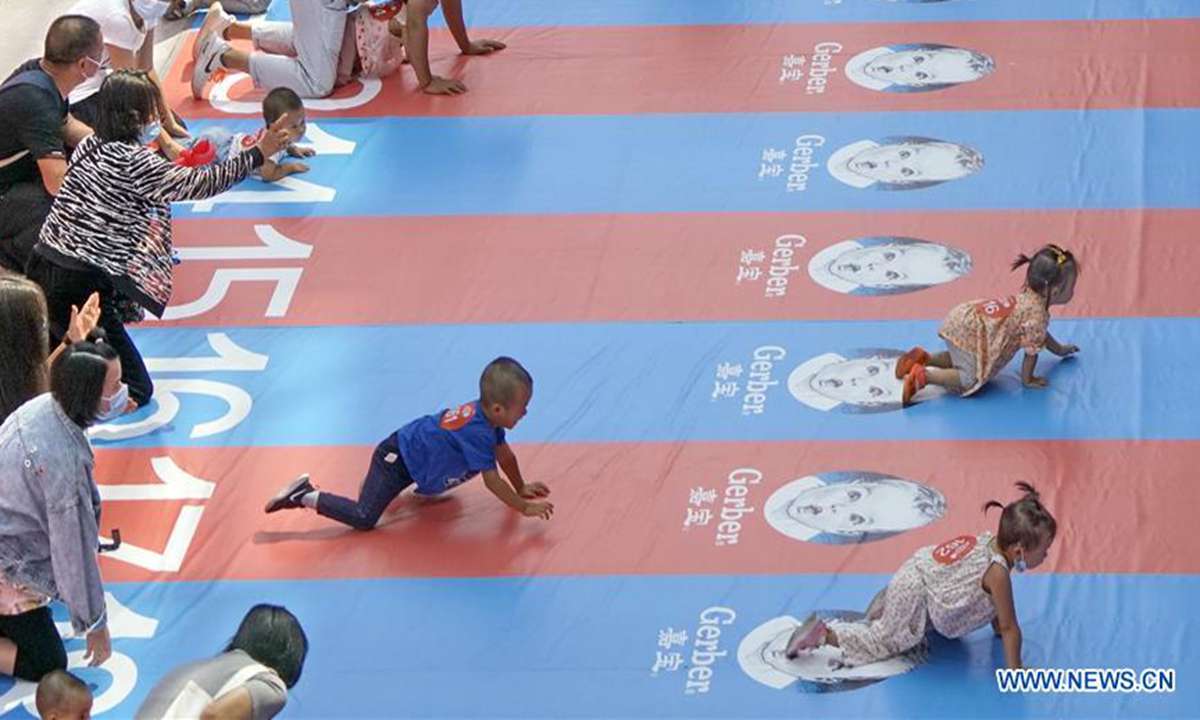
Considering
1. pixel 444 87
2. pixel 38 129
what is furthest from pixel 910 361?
pixel 38 129

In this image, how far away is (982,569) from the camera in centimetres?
682

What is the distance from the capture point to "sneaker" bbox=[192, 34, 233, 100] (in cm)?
1080

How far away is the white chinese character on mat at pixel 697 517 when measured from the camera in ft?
25.2

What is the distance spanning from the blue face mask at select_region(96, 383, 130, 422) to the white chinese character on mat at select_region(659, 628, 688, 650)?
6.58 feet

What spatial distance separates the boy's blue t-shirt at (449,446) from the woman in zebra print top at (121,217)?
1287mm

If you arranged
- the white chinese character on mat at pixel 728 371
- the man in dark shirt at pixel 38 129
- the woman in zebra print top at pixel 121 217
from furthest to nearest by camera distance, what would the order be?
the man in dark shirt at pixel 38 129 → the white chinese character on mat at pixel 728 371 → the woman in zebra print top at pixel 121 217

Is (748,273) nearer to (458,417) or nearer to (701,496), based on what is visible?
(701,496)

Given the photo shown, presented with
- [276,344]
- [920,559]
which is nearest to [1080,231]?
[920,559]

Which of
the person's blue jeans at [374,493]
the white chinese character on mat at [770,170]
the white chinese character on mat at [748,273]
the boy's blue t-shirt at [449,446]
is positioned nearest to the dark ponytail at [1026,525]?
the boy's blue t-shirt at [449,446]

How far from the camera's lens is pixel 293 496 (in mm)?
7801

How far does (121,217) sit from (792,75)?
3.85 meters

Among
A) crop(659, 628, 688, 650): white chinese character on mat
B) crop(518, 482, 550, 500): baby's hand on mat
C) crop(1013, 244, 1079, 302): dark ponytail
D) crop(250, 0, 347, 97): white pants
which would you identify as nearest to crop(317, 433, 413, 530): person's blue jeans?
crop(518, 482, 550, 500): baby's hand on mat

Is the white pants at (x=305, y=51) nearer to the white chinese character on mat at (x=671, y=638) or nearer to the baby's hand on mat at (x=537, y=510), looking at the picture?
the baby's hand on mat at (x=537, y=510)

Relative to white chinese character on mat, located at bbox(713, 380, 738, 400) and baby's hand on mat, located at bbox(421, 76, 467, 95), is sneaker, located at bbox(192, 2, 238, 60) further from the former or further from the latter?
white chinese character on mat, located at bbox(713, 380, 738, 400)
